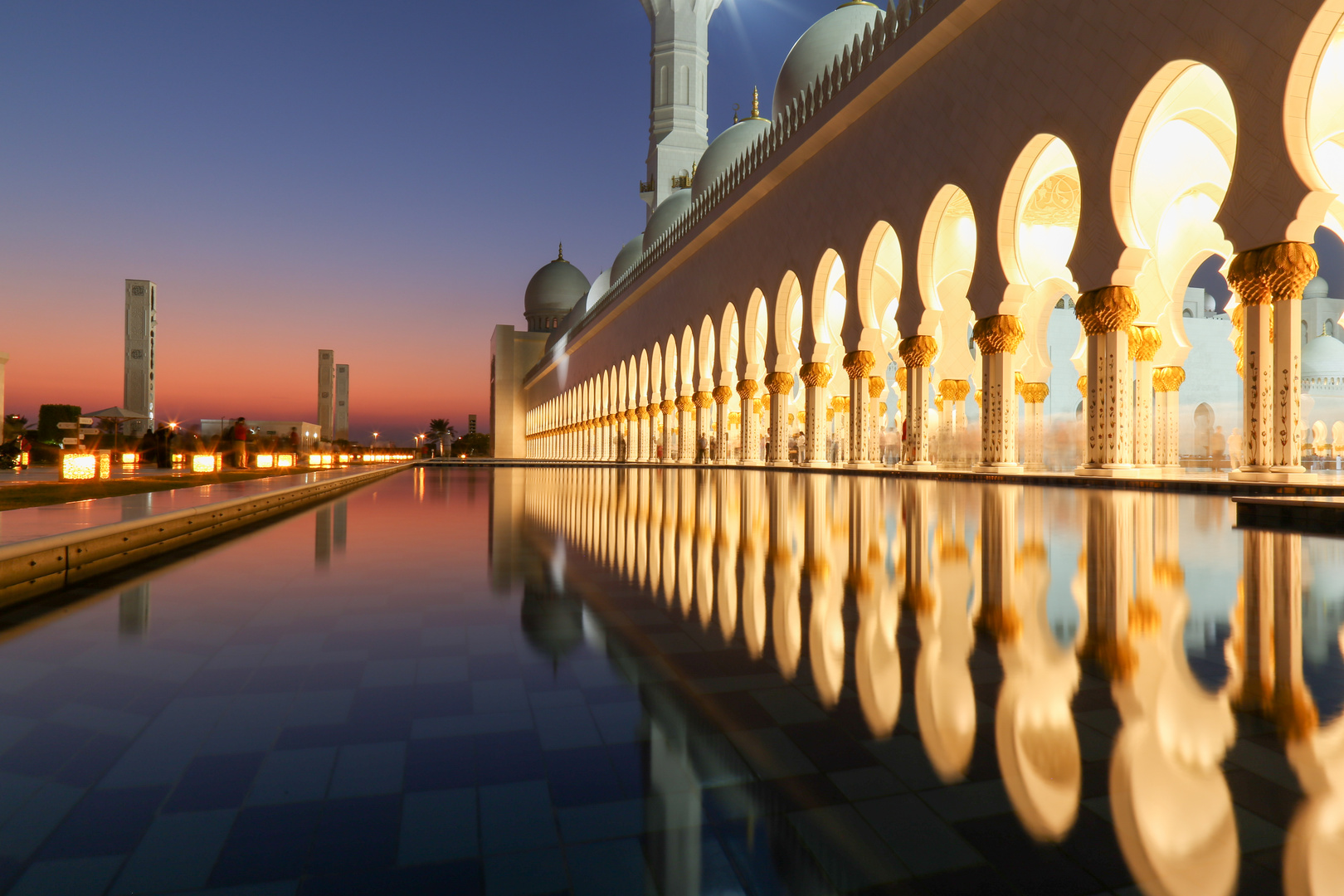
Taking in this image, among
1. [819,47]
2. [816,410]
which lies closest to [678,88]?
[819,47]

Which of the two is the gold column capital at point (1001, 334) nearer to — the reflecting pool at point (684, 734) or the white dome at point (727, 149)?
the reflecting pool at point (684, 734)

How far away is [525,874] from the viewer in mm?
817

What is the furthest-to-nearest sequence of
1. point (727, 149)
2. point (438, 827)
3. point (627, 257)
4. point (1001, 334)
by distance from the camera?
point (627, 257), point (727, 149), point (1001, 334), point (438, 827)

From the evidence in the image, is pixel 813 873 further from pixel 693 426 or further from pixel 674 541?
pixel 693 426

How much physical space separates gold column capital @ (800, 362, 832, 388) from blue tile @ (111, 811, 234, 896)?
12797 mm

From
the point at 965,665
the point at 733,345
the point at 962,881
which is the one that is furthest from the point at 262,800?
the point at 733,345

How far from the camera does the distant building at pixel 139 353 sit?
105 feet

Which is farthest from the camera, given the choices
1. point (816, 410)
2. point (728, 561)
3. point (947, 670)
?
point (816, 410)

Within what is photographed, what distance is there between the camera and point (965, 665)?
1.54 metres

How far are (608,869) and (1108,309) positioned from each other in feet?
27.2

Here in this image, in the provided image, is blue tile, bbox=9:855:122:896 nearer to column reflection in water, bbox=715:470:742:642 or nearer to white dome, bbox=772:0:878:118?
column reflection in water, bbox=715:470:742:642

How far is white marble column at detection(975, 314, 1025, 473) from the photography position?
9.12 meters

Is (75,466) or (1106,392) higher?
(1106,392)

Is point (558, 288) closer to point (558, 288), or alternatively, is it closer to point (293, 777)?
point (558, 288)
